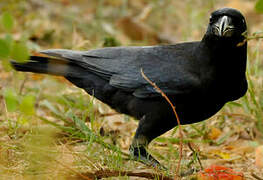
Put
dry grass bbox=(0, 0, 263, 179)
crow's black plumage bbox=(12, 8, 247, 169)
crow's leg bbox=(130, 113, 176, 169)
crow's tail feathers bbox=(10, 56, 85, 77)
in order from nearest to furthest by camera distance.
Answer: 1. dry grass bbox=(0, 0, 263, 179)
2. crow's black plumage bbox=(12, 8, 247, 169)
3. crow's leg bbox=(130, 113, 176, 169)
4. crow's tail feathers bbox=(10, 56, 85, 77)

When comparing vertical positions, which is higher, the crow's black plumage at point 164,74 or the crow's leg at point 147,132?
the crow's black plumage at point 164,74

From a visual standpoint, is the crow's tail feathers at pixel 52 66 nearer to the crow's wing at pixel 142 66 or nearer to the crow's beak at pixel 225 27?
the crow's wing at pixel 142 66

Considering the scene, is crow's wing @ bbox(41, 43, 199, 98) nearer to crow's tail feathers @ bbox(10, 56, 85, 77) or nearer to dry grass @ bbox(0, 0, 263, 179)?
crow's tail feathers @ bbox(10, 56, 85, 77)

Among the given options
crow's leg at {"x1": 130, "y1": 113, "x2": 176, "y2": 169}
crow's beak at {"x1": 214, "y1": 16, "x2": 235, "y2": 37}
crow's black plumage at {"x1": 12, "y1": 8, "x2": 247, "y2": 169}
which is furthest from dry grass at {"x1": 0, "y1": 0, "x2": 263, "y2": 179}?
crow's beak at {"x1": 214, "y1": 16, "x2": 235, "y2": 37}

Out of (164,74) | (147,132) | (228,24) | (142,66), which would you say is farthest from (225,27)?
(147,132)

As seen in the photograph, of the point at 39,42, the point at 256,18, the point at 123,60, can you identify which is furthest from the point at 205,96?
the point at 256,18

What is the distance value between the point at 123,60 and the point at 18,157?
4.06 ft

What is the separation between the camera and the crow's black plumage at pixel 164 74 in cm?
285

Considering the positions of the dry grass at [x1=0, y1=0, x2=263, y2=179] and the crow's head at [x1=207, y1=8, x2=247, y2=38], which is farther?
the crow's head at [x1=207, y1=8, x2=247, y2=38]

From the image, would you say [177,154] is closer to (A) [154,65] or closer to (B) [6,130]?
(A) [154,65]

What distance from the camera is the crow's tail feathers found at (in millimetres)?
3379

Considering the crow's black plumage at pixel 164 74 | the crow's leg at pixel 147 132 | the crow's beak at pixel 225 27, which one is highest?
the crow's beak at pixel 225 27

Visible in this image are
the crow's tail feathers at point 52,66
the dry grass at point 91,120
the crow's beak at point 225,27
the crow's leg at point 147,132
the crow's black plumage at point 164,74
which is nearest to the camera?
the dry grass at point 91,120

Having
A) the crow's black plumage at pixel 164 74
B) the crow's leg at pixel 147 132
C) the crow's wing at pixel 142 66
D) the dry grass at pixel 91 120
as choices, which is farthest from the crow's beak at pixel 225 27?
the dry grass at pixel 91 120
